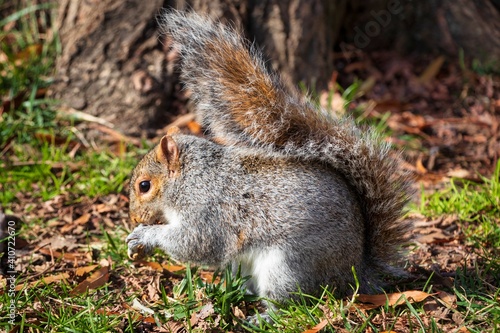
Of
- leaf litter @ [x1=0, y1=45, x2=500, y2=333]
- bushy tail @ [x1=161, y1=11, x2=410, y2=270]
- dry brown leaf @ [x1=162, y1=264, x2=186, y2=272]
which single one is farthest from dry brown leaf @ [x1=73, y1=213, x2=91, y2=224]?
bushy tail @ [x1=161, y1=11, x2=410, y2=270]

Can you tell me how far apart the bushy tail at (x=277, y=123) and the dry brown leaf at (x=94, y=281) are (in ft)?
2.50

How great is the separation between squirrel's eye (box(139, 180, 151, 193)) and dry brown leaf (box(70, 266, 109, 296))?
0.39 metres

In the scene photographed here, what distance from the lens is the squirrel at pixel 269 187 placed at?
7.66 ft

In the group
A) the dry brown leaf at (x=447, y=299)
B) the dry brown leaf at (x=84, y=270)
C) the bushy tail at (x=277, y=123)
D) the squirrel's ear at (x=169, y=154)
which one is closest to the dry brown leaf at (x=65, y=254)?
the dry brown leaf at (x=84, y=270)

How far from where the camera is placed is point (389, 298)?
2.37 m

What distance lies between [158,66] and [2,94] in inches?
39.4

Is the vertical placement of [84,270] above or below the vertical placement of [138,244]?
below

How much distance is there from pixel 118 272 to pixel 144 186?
1.41 ft

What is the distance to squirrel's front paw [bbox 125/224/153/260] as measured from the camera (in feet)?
8.32

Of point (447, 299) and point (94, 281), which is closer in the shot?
point (447, 299)

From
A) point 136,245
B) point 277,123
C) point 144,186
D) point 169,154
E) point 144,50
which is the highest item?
point 144,50

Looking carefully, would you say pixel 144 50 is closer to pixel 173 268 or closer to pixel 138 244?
pixel 173 268

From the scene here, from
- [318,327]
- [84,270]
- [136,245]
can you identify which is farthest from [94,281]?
[318,327]

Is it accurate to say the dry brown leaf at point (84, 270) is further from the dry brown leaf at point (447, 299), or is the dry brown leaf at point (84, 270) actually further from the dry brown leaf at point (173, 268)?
the dry brown leaf at point (447, 299)
